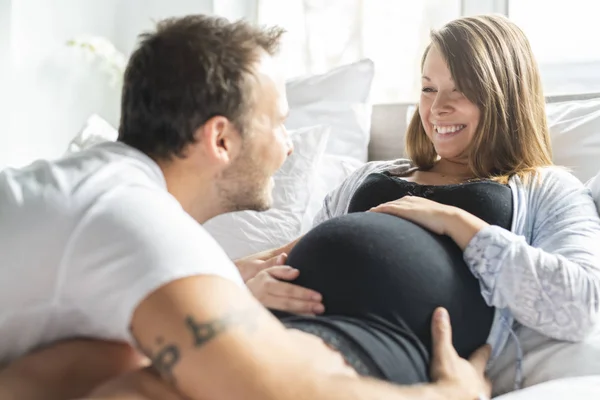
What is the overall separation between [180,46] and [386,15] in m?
1.59

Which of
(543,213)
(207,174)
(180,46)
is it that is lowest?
(543,213)

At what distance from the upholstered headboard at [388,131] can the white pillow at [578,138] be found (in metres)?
0.45

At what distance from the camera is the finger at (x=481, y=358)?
3.49 feet

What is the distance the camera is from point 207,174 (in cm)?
98

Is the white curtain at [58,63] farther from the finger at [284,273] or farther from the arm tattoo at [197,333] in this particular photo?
the arm tattoo at [197,333]

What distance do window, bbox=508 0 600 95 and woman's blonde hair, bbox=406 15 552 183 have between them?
0.71m

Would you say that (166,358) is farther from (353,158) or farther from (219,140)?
(353,158)

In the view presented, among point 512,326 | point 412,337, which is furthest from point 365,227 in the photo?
point 512,326

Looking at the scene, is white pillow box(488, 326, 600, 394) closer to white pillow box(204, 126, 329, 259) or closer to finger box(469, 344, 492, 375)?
finger box(469, 344, 492, 375)

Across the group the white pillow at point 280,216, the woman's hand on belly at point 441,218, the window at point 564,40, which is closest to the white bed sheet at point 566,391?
the woman's hand on belly at point 441,218

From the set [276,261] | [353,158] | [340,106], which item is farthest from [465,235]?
[340,106]

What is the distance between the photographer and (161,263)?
2.34 feet

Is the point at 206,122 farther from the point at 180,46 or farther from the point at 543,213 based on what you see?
the point at 543,213

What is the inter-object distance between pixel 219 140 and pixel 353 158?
3.35 feet
